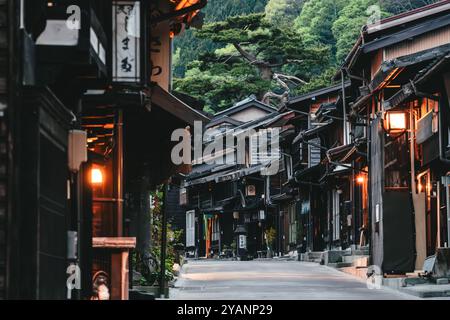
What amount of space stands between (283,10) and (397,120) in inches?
3647

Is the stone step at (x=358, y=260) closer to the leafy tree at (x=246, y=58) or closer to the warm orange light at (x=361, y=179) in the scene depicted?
the warm orange light at (x=361, y=179)

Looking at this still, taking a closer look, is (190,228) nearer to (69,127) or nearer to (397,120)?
(397,120)

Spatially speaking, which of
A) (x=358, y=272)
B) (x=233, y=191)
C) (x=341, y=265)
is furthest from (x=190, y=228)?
(x=358, y=272)

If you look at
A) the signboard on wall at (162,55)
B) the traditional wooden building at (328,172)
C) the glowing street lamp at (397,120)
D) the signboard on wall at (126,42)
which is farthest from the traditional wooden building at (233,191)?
the signboard on wall at (126,42)

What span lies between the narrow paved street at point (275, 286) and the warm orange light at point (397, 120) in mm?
4625

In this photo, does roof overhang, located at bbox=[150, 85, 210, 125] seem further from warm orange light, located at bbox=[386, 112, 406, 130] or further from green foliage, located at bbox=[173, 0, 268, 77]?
green foliage, located at bbox=[173, 0, 268, 77]

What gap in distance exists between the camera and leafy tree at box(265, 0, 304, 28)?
4776 inches

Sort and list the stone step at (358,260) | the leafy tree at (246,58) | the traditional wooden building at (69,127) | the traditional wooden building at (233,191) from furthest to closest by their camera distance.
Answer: the leafy tree at (246,58) → the traditional wooden building at (233,191) → the stone step at (358,260) → the traditional wooden building at (69,127)

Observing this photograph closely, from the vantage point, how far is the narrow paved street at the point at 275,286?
26625mm

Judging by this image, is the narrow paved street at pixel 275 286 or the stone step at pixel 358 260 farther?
the stone step at pixel 358 260

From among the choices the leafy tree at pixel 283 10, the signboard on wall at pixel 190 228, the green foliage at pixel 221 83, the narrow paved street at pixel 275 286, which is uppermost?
the leafy tree at pixel 283 10

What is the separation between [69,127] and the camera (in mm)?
16672

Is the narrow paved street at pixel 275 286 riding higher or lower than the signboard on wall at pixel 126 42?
lower
